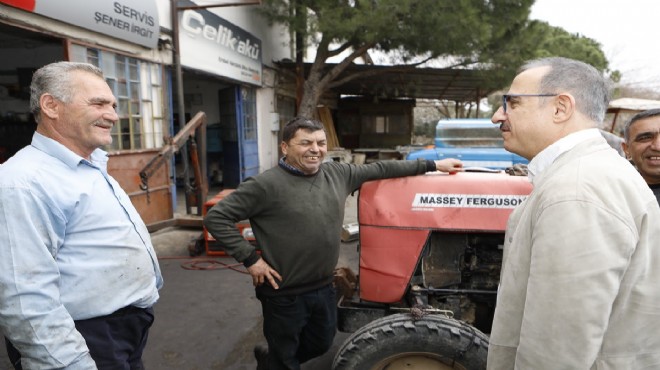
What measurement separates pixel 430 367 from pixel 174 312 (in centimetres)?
258

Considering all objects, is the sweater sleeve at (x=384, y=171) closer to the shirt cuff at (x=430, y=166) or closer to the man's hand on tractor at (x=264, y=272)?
the shirt cuff at (x=430, y=166)

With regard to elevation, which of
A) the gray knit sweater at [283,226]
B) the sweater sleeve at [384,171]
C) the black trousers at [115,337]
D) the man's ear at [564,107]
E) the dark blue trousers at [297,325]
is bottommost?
the dark blue trousers at [297,325]

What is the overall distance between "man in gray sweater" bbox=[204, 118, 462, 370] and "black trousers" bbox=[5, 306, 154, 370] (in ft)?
2.08

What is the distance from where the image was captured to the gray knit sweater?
7.19 feet

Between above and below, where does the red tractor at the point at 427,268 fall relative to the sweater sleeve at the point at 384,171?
below

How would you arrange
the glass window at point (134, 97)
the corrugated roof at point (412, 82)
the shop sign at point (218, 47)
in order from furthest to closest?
the corrugated roof at point (412, 82)
the shop sign at point (218, 47)
the glass window at point (134, 97)

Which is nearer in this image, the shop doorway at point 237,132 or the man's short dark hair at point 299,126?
the man's short dark hair at point 299,126

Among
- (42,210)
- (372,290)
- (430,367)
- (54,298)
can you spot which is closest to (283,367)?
(372,290)

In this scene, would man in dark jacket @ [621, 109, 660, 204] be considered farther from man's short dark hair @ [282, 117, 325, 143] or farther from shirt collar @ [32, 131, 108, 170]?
shirt collar @ [32, 131, 108, 170]

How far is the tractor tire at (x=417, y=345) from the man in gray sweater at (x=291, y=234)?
0.31 metres

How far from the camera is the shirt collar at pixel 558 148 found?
3.71 ft

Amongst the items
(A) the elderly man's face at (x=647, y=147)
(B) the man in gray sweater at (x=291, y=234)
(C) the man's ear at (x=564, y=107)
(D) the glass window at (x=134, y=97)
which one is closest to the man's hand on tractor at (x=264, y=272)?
(B) the man in gray sweater at (x=291, y=234)

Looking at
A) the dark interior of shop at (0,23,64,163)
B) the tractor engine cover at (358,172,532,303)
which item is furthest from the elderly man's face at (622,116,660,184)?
the dark interior of shop at (0,23,64,163)

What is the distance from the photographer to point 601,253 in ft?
3.16
